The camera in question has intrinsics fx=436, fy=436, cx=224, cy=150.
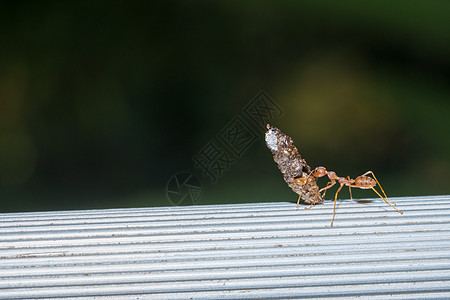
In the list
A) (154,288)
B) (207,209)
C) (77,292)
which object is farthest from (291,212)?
(77,292)

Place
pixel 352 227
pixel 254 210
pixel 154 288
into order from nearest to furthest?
pixel 154 288
pixel 352 227
pixel 254 210

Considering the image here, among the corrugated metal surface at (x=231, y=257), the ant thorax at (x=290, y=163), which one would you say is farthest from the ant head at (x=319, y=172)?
the corrugated metal surface at (x=231, y=257)

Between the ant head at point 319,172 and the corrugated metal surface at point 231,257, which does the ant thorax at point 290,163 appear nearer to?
the ant head at point 319,172

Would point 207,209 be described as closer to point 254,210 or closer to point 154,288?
point 254,210

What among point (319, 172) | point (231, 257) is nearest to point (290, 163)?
point (319, 172)

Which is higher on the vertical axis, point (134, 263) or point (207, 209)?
point (207, 209)

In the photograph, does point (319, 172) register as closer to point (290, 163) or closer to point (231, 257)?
point (290, 163)
